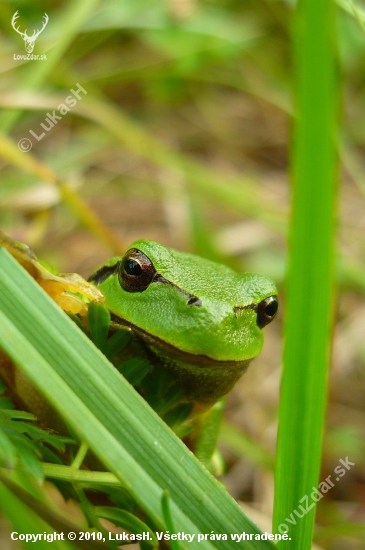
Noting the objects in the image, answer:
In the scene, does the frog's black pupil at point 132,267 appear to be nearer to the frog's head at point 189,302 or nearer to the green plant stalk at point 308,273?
the frog's head at point 189,302

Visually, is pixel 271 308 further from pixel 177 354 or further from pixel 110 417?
pixel 110 417

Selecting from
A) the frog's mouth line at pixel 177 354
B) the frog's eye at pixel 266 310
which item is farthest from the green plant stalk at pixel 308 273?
the frog's eye at pixel 266 310

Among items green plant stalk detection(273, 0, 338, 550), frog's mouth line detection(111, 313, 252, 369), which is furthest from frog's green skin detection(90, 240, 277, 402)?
green plant stalk detection(273, 0, 338, 550)

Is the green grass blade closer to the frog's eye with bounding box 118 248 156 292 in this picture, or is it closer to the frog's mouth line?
the frog's mouth line

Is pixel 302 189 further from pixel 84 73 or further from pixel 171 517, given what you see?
pixel 84 73

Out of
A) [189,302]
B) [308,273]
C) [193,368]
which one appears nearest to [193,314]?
[189,302]

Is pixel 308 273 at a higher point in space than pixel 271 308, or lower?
lower

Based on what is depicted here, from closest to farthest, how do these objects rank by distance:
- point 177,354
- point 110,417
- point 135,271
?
point 110,417 < point 177,354 < point 135,271

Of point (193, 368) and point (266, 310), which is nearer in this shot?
point (193, 368)
